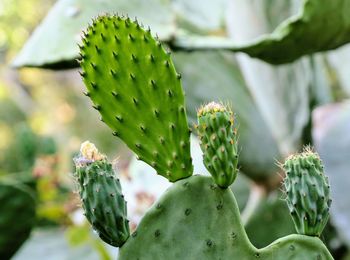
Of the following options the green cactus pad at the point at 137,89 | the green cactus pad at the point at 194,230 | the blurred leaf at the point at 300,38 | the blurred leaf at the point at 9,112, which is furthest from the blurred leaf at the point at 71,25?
the blurred leaf at the point at 9,112

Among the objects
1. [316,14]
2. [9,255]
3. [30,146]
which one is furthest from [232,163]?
[30,146]

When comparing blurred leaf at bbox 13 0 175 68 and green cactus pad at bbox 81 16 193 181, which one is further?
blurred leaf at bbox 13 0 175 68

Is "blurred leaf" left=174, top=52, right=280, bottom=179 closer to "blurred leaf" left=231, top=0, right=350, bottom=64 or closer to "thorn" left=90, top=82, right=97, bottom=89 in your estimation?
"blurred leaf" left=231, top=0, right=350, bottom=64

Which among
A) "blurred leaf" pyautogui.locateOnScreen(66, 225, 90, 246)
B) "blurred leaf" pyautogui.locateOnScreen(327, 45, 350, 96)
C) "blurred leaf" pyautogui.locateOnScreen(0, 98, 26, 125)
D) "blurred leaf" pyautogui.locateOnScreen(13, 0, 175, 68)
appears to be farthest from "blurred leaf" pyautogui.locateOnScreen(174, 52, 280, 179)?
"blurred leaf" pyautogui.locateOnScreen(0, 98, 26, 125)

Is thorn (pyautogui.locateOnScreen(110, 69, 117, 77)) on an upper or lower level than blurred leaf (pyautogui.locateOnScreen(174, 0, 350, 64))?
lower

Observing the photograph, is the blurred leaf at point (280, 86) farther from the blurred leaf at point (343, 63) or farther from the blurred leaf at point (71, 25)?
the blurred leaf at point (343, 63)

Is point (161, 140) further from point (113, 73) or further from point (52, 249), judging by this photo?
point (52, 249)
